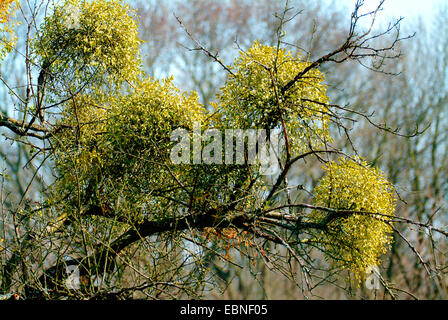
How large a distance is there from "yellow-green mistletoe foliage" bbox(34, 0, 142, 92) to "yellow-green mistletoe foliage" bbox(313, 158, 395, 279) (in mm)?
1820

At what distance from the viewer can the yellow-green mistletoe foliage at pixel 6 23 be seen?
12.8 feet

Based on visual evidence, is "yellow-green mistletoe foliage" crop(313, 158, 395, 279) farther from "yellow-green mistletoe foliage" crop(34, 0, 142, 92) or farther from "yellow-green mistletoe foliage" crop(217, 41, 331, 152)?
"yellow-green mistletoe foliage" crop(34, 0, 142, 92)

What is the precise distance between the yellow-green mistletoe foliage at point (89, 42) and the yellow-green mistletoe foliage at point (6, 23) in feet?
0.70

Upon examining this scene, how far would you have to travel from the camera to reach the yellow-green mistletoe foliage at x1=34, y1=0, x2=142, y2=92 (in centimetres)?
382

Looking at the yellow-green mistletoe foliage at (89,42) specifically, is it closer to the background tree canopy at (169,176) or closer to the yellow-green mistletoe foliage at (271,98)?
the background tree canopy at (169,176)

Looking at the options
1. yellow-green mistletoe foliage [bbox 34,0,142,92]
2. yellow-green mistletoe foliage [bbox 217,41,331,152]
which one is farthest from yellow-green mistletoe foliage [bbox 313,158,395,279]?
yellow-green mistletoe foliage [bbox 34,0,142,92]

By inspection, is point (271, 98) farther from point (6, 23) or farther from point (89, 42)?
point (6, 23)

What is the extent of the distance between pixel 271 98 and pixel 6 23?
2337 millimetres

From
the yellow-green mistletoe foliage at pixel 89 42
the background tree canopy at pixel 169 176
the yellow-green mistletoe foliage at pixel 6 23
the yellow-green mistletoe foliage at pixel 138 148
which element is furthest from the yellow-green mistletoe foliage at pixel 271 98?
the yellow-green mistletoe foliage at pixel 6 23

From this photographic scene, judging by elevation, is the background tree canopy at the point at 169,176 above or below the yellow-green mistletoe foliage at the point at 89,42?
below

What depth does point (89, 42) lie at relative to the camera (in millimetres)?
3781
